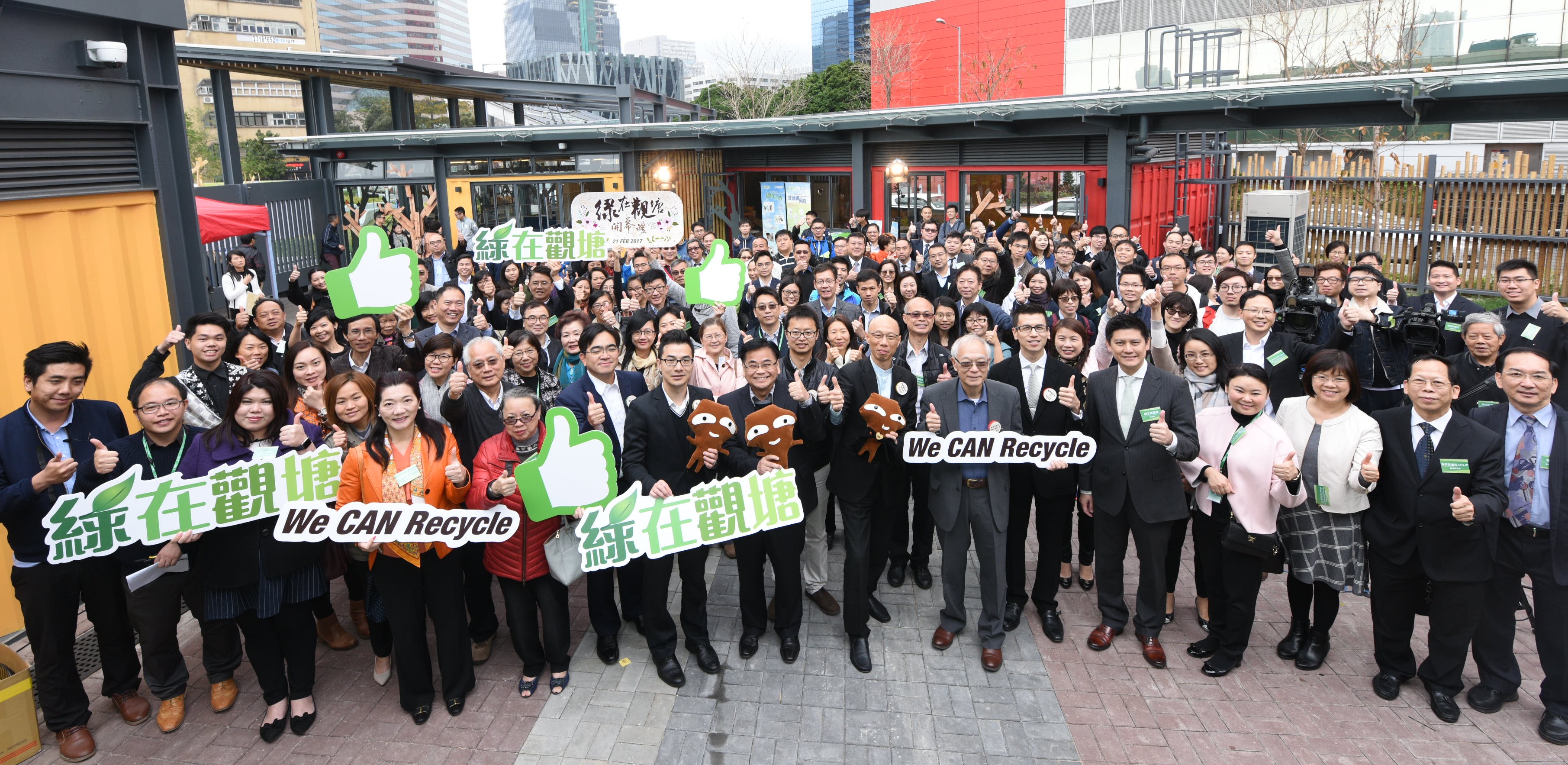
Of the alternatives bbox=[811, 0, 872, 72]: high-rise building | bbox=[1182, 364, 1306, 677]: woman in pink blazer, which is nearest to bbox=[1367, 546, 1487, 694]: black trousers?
bbox=[1182, 364, 1306, 677]: woman in pink blazer

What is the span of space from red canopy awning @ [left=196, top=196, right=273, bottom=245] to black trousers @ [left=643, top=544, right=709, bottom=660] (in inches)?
353

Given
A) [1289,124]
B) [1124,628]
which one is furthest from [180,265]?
[1289,124]

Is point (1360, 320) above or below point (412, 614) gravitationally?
above

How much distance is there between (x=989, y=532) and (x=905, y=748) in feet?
4.34

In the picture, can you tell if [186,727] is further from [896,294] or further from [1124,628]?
[896,294]

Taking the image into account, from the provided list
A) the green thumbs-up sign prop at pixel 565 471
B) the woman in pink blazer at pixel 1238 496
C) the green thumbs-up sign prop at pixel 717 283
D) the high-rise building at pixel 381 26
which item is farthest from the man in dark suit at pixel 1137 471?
the high-rise building at pixel 381 26

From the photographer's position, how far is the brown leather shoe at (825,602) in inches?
232

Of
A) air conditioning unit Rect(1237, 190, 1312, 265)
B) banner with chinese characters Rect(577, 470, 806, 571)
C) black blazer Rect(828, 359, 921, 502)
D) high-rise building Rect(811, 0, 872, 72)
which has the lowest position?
banner with chinese characters Rect(577, 470, 806, 571)

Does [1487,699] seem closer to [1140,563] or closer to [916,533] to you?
[1140,563]

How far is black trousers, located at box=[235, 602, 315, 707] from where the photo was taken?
468 cm

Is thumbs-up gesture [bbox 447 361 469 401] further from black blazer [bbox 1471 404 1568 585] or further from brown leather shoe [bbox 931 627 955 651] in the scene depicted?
black blazer [bbox 1471 404 1568 585]

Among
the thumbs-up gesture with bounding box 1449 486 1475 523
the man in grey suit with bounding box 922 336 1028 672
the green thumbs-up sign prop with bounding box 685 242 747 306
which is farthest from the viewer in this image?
the green thumbs-up sign prop with bounding box 685 242 747 306

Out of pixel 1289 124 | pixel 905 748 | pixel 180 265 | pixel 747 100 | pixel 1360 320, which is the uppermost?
pixel 747 100

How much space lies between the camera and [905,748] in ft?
14.8
